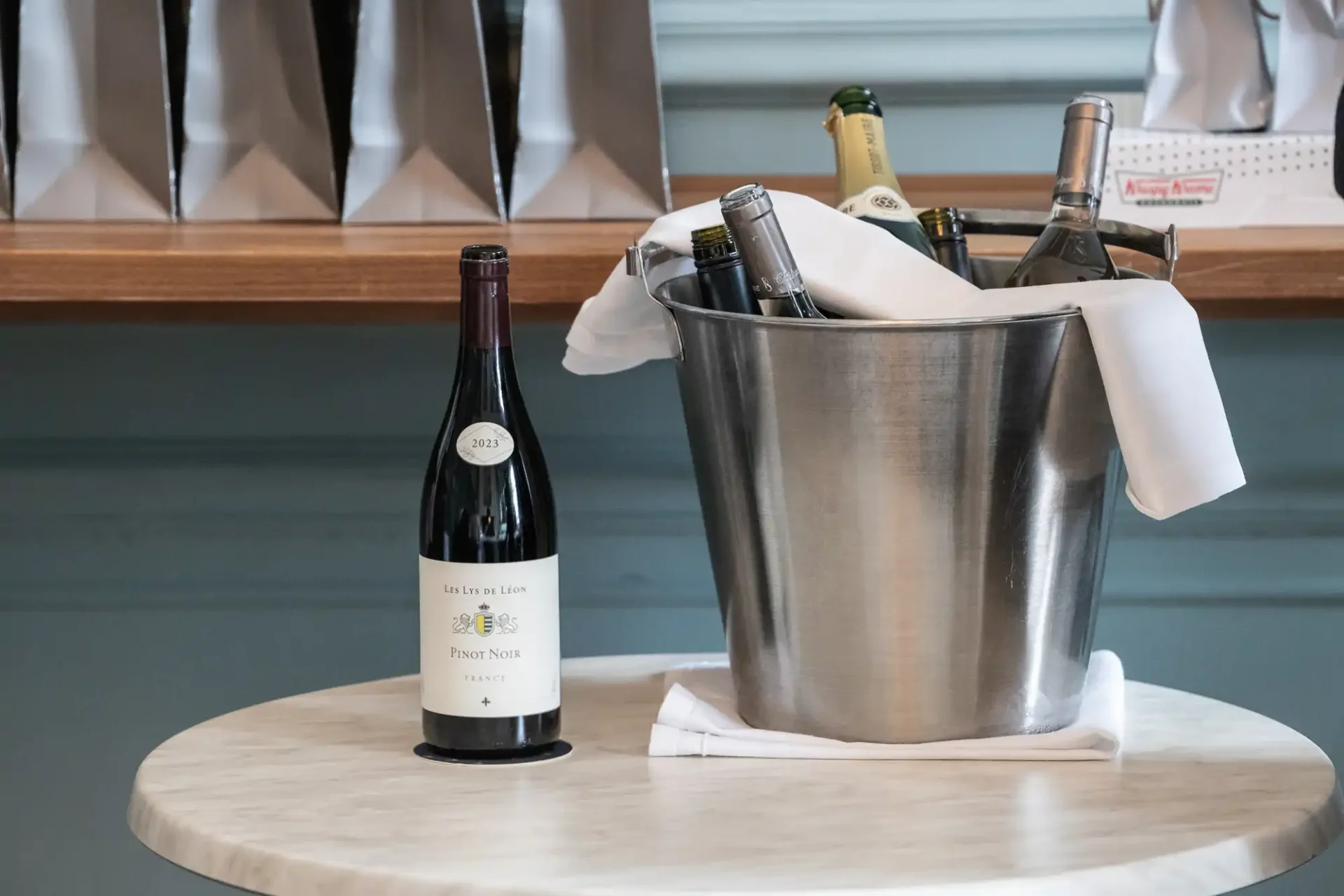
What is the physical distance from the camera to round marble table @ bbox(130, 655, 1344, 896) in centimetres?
58

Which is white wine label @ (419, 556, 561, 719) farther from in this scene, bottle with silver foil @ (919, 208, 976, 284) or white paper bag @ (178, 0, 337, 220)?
white paper bag @ (178, 0, 337, 220)

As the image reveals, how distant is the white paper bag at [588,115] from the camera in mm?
1144

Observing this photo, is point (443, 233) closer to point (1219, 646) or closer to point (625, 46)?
point (625, 46)

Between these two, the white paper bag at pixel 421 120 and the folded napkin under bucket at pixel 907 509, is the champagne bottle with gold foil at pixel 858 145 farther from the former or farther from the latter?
the white paper bag at pixel 421 120

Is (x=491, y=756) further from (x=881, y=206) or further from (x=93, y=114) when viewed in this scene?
(x=93, y=114)

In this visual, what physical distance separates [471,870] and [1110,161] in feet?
2.28

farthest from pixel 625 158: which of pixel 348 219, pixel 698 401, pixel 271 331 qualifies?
pixel 698 401

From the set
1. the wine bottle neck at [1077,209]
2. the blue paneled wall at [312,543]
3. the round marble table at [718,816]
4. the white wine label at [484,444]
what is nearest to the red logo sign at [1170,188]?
the blue paneled wall at [312,543]

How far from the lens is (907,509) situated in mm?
670

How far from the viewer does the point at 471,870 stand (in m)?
0.58

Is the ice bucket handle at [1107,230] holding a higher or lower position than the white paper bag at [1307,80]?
lower

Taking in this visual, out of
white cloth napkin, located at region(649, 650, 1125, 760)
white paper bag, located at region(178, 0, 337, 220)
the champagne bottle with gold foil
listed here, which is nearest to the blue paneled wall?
white paper bag, located at region(178, 0, 337, 220)

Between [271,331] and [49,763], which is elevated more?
[271,331]

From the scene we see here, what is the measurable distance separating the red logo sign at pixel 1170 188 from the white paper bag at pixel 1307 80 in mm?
77
